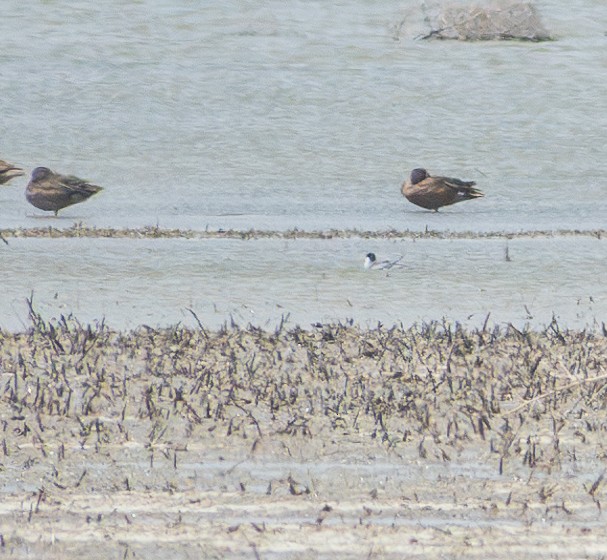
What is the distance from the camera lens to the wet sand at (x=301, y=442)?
4859mm

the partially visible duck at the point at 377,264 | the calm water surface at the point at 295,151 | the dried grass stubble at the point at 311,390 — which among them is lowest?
the calm water surface at the point at 295,151

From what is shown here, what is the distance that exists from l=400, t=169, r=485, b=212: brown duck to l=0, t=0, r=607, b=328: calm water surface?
197mm

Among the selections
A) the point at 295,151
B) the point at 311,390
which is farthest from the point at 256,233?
the point at 311,390

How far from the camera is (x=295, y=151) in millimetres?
19875

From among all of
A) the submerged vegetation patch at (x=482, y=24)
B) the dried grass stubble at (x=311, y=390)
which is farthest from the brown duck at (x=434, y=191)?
the submerged vegetation patch at (x=482, y=24)

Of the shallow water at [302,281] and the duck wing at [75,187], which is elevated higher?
the shallow water at [302,281]

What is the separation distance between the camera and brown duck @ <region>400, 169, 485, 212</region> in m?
15.8

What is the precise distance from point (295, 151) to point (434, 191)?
442 cm

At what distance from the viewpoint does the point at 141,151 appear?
19969 mm

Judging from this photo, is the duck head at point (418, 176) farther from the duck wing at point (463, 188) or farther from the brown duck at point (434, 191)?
the duck wing at point (463, 188)

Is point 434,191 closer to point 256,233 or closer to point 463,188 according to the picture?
point 463,188

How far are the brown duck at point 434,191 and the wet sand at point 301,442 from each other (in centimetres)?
734

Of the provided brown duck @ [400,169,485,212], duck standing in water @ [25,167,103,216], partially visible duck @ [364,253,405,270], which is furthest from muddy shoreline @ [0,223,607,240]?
partially visible duck @ [364,253,405,270]

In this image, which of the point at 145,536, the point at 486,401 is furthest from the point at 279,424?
the point at 145,536
